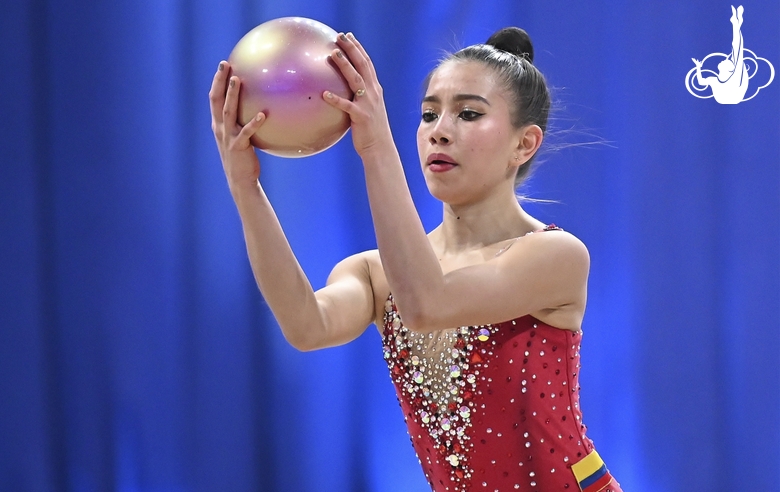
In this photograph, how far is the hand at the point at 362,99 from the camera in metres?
1.18

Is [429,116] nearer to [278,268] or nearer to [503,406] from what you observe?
[278,268]

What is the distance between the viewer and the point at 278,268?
1.43 meters

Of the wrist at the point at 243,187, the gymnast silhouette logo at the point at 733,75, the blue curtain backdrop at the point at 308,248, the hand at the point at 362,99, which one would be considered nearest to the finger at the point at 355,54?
the hand at the point at 362,99

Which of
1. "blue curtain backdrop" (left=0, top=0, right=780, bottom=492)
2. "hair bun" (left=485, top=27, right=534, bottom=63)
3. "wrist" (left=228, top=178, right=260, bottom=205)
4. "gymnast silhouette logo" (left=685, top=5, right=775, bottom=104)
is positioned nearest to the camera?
"wrist" (left=228, top=178, right=260, bottom=205)

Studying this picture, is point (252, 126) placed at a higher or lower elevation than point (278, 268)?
higher

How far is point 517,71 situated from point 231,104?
647 millimetres

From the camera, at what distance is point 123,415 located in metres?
2.84

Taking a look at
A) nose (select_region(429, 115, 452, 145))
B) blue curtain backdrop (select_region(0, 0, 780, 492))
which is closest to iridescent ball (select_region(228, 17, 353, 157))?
nose (select_region(429, 115, 452, 145))

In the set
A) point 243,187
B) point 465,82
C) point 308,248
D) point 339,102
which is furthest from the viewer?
point 308,248

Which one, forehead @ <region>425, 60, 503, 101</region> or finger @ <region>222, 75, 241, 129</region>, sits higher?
forehead @ <region>425, 60, 503, 101</region>

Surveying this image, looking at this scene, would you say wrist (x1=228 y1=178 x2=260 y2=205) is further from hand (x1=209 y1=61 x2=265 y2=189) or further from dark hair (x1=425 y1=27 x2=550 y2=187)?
dark hair (x1=425 y1=27 x2=550 y2=187)

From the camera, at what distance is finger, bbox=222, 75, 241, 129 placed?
118cm

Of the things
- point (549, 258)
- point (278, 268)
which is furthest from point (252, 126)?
point (549, 258)

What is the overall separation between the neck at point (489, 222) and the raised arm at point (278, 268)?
22 cm
